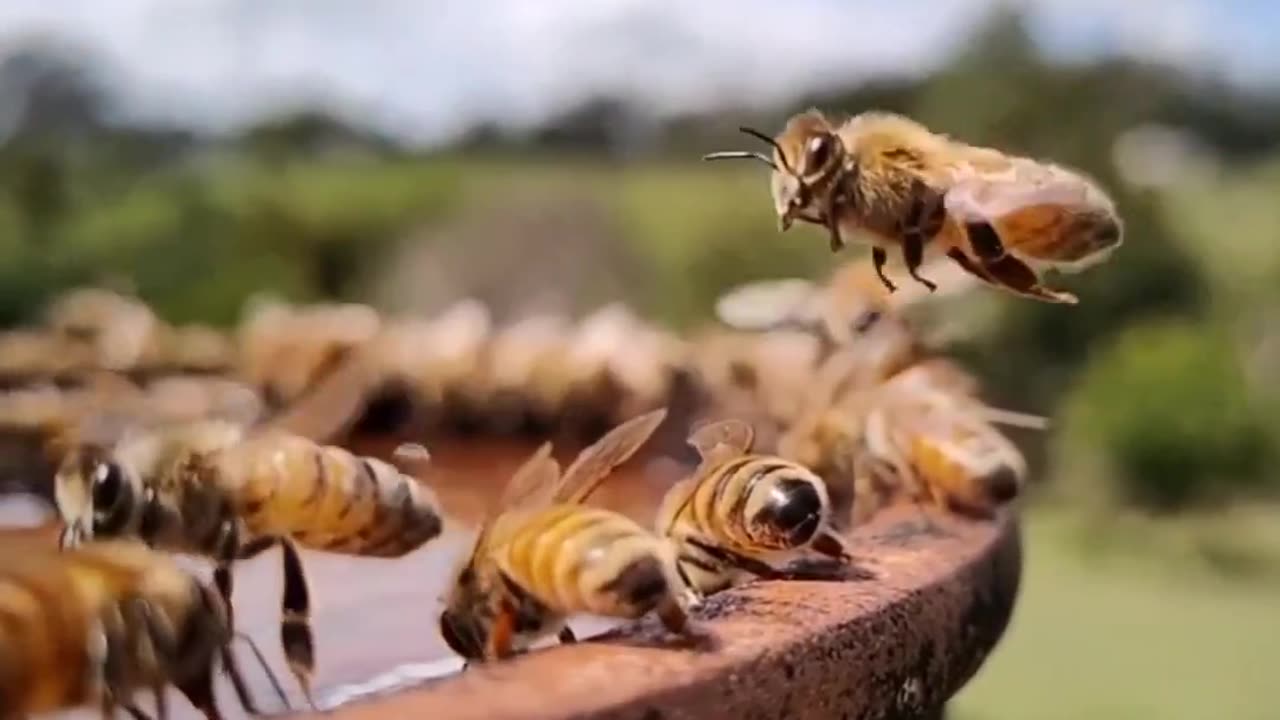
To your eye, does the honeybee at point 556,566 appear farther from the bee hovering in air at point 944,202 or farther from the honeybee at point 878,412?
the honeybee at point 878,412

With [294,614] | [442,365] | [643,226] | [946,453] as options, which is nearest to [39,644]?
[294,614]

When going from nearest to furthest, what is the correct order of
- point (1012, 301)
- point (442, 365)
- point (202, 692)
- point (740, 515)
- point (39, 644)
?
point (39, 644), point (202, 692), point (740, 515), point (442, 365), point (1012, 301)

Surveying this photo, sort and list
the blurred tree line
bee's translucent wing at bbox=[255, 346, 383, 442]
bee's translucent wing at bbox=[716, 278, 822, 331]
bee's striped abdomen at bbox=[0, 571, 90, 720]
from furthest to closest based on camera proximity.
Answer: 1. the blurred tree line
2. bee's translucent wing at bbox=[716, 278, 822, 331]
3. bee's translucent wing at bbox=[255, 346, 383, 442]
4. bee's striped abdomen at bbox=[0, 571, 90, 720]

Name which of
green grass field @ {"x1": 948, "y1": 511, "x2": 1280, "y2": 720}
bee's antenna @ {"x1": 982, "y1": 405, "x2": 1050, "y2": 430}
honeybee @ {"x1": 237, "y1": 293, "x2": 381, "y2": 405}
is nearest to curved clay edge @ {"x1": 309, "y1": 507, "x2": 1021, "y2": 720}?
bee's antenna @ {"x1": 982, "y1": 405, "x2": 1050, "y2": 430}

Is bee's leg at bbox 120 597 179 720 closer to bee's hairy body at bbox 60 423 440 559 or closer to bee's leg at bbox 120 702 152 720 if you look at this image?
bee's leg at bbox 120 702 152 720

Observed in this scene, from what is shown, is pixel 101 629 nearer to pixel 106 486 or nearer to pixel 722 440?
pixel 106 486

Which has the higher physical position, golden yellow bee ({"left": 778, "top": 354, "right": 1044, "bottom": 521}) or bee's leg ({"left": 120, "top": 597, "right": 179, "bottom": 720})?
bee's leg ({"left": 120, "top": 597, "right": 179, "bottom": 720})

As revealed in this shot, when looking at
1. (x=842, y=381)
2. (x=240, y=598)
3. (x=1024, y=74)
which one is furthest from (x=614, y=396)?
(x=1024, y=74)
